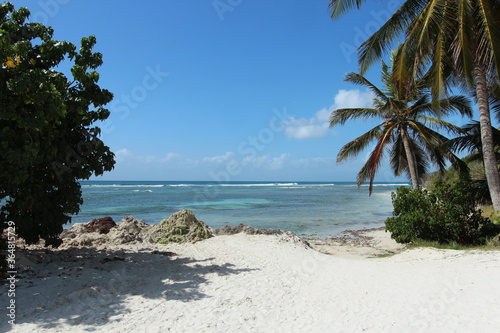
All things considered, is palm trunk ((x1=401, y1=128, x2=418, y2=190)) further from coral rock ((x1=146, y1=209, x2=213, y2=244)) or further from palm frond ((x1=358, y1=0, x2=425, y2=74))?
coral rock ((x1=146, y1=209, x2=213, y2=244))

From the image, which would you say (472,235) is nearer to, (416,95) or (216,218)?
(416,95)

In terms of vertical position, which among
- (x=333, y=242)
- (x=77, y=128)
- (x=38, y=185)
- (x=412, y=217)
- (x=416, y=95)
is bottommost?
(x=333, y=242)

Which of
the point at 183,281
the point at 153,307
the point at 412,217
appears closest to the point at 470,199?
the point at 412,217

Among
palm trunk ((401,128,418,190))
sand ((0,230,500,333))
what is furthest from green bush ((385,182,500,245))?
palm trunk ((401,128,418,190))

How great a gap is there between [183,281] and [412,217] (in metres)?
7.67

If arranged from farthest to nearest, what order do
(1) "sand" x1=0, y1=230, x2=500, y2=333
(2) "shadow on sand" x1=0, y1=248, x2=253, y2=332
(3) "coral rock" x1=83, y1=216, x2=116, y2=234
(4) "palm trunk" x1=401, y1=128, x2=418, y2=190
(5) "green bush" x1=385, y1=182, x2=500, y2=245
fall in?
(4) "palm trunk" x1=401, y1=128, x2=418, y2=190 < (3) "coral rock" x1=83, y1=216, x2=116, y2=234 < (5) "green bush" x1=385, y1=182, x2=500, y2=245 < (2) "shadow on sand" x1=0, y1=248, x2=253, y2=332 < (1) "sand" x1=0, y1=230, x2=500, y2=333

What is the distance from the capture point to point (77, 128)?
6.16 metres

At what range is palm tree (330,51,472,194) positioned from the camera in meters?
12.8

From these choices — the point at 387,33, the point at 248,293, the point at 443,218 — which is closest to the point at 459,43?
the point at 387,33

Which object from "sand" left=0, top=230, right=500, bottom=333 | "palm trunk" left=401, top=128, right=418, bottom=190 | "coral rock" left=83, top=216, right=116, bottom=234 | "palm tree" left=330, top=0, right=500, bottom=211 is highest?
"palm tree" left=330, top=0, right=500, bottom=211

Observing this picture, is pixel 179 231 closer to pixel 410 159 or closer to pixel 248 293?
pixel 248 293

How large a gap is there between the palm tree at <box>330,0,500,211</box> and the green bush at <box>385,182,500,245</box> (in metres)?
1.11

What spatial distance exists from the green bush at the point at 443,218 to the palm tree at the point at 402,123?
2450mm

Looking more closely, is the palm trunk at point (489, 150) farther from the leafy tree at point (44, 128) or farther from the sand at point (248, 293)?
the leafy tree at point (44, 128)
